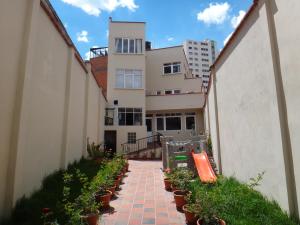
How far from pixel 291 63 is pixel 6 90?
486cm

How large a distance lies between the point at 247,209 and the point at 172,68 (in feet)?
65.2

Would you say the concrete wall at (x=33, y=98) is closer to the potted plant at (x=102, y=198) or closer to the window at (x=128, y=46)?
the potted plant at (x=102, y=198)

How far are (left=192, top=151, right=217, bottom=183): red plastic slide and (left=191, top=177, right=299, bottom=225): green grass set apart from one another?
1371 millimetres

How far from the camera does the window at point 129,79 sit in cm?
1920

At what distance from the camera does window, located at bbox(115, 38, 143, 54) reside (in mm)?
19688

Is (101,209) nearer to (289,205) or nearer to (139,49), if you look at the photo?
(289,205)

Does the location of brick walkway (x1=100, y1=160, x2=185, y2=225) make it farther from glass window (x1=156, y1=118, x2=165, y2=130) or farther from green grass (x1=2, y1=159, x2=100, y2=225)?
glass window (x1=156, y1=118, x2=165, y2=130)

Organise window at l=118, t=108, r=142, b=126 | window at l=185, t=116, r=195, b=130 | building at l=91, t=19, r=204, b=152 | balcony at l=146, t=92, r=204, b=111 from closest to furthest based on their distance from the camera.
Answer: building at l=91, t=19, r=204, b=152 → window at l=118, t=108, r=142, b=126 → balcony at l=146, t=92, r=204, b=111 → window at l=185, t=116, r=195, b=130

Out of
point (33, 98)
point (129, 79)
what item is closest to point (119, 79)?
point (129, 79)

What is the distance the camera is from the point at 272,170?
14.5ft

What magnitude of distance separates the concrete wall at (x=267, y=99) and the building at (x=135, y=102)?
1202 cm

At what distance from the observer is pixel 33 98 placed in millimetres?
5227

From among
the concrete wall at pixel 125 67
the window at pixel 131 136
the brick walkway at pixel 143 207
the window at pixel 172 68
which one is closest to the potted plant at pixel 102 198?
the brick walkway at pixel 143 207

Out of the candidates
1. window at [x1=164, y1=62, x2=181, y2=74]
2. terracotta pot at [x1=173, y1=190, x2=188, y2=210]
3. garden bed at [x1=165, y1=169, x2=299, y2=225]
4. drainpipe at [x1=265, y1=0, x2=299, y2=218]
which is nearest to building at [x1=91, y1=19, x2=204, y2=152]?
window at [x1=164, y1=62, x2=181, y2=74]
